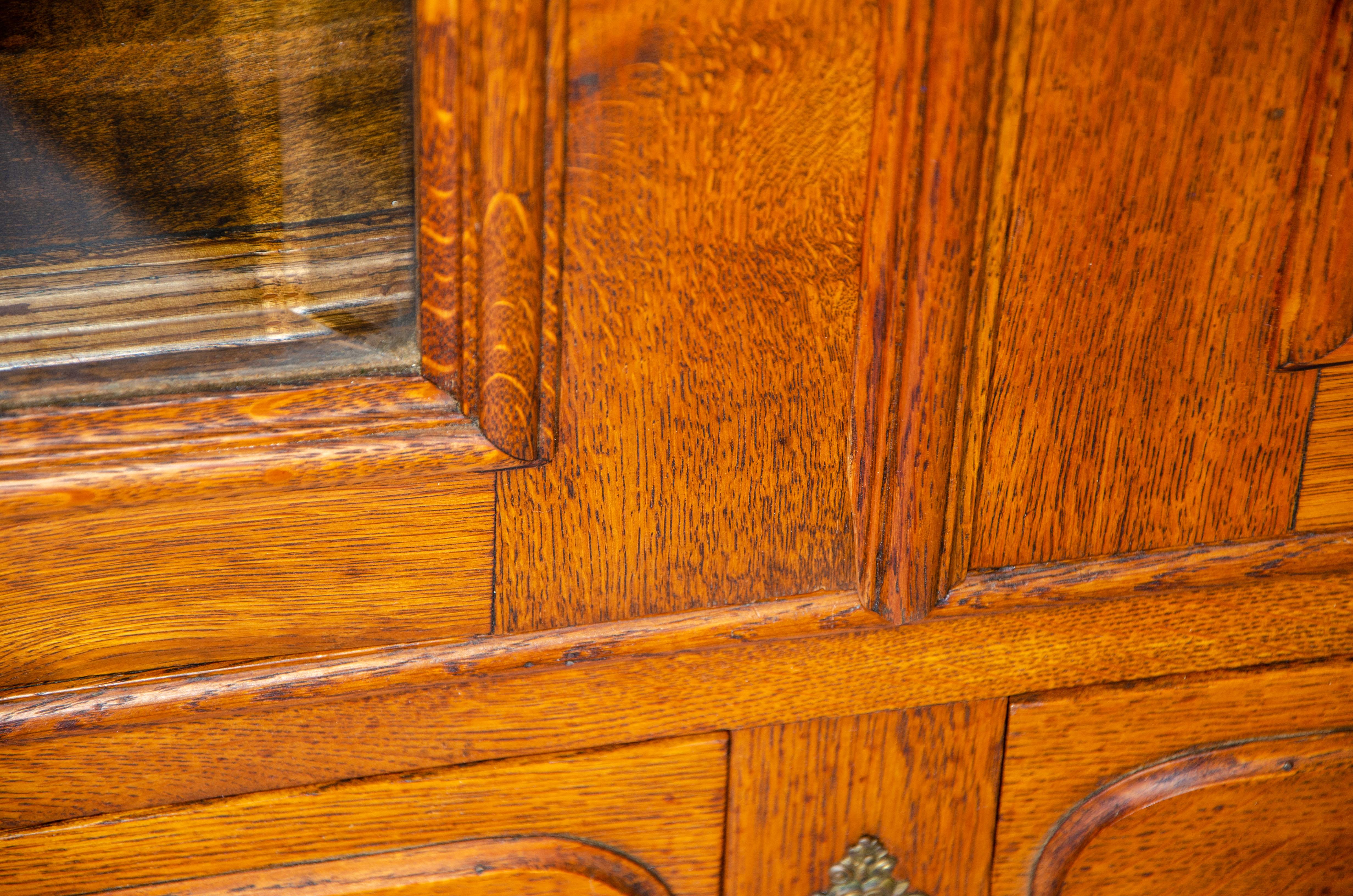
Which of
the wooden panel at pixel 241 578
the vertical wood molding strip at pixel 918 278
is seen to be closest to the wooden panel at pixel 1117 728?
the vertical wood molding strip at pixel 918 278

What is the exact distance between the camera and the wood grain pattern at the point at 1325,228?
1.83ft

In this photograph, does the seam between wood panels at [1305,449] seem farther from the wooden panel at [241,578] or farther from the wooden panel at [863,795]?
the wooden panel at [241,578]

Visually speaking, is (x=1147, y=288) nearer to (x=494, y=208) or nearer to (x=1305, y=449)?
(x=1305, y=449)

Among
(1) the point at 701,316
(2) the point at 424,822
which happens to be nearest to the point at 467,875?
(2) the point at 424,822

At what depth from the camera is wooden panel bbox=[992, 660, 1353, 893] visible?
0.65 m

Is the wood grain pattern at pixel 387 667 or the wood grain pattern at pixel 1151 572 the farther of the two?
the wood grain pattern at pixel 1151 572

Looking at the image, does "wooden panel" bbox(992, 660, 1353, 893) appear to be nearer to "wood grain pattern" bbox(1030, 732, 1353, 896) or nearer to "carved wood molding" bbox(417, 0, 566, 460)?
"wood grain pattern" bbox(1030, 732, 1353, 896)

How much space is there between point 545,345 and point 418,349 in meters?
0.05

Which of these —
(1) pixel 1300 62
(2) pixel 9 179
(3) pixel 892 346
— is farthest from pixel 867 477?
(2) pixel 9 179

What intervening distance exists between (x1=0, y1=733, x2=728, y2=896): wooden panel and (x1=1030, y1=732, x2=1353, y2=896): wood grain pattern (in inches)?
8.1

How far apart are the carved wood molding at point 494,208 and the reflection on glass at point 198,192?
15 mm

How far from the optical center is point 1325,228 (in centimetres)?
59

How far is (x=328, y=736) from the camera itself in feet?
1.82

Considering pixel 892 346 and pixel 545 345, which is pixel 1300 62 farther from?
pixel 545 345
